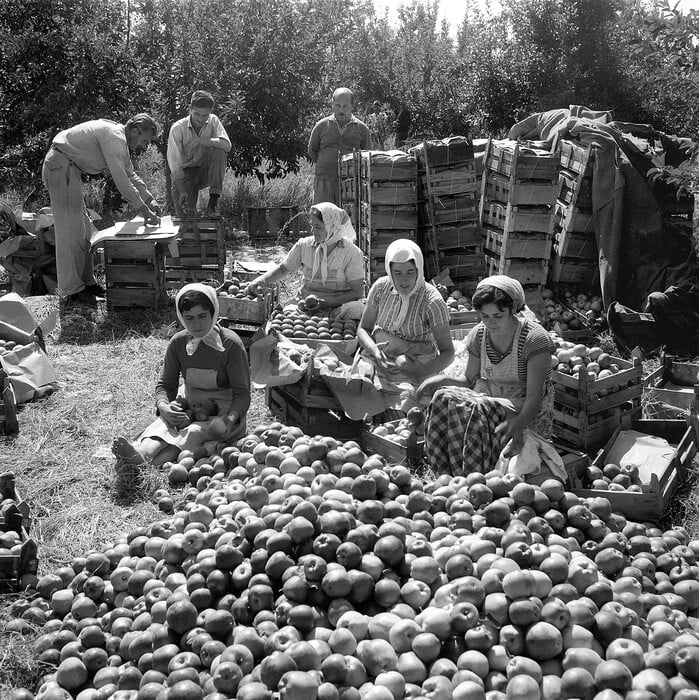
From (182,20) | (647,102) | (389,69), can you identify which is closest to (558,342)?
(182,20)

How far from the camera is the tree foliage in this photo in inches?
534

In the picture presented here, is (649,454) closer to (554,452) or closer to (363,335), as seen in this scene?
(554,452)

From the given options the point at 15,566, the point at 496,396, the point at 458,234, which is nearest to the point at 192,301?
the point at 15,566

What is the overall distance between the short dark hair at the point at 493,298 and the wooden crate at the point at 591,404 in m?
1.12

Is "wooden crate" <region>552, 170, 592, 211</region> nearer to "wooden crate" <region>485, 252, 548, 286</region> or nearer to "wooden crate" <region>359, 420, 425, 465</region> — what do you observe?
"wooden crate" <region>485, 252, 548, 286</region>

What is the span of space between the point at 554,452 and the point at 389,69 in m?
19.0

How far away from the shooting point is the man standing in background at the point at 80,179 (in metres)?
8.72

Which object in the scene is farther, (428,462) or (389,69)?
(389,69)

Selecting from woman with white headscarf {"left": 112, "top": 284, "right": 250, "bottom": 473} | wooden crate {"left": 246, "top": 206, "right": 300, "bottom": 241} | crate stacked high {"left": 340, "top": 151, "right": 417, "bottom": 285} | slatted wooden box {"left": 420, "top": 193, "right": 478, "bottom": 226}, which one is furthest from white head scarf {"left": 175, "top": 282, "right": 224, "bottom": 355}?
wooden crate {"left": 246, "top": 206, "right": 300, "bottom": 241}

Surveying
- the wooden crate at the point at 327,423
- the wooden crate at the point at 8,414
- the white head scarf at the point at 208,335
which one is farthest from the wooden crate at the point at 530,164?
the wooden crate at the point at 8,414

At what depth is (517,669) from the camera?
270 cm

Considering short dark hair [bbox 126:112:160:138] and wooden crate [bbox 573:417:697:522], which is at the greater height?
short dark hair [bbox 126:112:160:138]

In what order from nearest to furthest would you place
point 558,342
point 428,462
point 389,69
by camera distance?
point 428,462, point 558,342, point 389,69

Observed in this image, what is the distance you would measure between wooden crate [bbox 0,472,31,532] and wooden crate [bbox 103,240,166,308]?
478 cm
